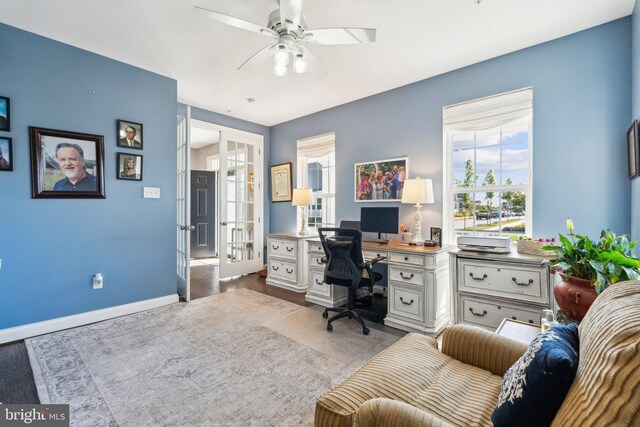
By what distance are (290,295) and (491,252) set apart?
2.47 meters

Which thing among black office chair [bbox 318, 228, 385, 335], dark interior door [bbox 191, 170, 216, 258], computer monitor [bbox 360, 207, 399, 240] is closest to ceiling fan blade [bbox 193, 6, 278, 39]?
black office chair [bbox 318, 228, 385, 335]

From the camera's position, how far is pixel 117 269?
3.10 meters

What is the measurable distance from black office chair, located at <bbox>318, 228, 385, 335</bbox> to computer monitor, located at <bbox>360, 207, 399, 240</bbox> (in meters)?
0.68

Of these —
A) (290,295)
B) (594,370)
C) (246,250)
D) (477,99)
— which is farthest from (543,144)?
(246,250)

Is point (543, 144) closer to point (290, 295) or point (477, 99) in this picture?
point (477, 99)

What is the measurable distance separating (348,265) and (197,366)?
4.94ft

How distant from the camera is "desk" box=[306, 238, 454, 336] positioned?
105 inches

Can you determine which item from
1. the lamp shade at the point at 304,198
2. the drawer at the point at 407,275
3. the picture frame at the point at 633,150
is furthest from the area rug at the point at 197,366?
the picture frame at the point at 633,150

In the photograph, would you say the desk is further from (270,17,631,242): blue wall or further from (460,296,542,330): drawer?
(270,17,631,242): blue wall

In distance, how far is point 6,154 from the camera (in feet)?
8.17

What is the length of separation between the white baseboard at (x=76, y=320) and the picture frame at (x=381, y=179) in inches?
111

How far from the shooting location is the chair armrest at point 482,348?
1272 millimetres

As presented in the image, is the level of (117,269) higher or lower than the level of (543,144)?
lower

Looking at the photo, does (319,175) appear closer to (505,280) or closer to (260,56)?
(260,56)
